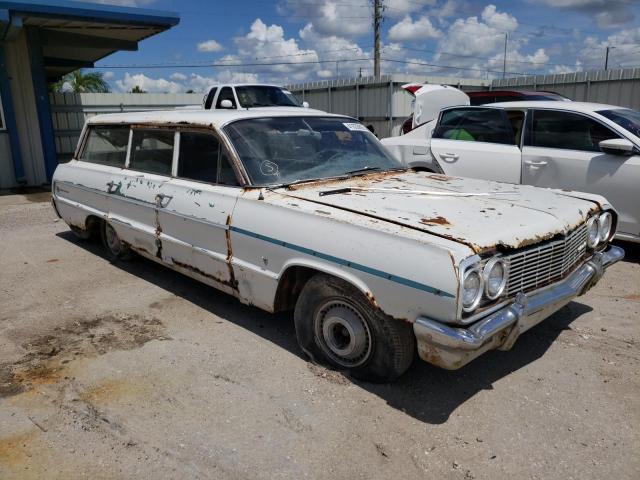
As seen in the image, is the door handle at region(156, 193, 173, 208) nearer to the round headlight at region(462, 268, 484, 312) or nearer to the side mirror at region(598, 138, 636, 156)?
the round headlight at region(462, 268, 484, 312)

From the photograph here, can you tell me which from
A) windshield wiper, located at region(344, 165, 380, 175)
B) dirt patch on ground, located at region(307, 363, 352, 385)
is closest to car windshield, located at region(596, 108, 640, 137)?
windshield wiper, located at region(344, 165, 380, 175)

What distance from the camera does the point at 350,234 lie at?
3061 millimetres

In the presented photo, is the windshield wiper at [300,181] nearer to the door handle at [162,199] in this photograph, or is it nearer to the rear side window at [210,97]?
the door handle at [162,199]

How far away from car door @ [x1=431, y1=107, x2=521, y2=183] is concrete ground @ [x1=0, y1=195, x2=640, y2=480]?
2.16 metres

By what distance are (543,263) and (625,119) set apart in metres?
3.76

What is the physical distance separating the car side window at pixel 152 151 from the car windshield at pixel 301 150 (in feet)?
2.67

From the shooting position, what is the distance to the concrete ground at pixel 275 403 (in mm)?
2625

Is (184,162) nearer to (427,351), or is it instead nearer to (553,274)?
(427,351)

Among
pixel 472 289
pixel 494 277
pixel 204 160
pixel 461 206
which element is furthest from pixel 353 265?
pixel 204 160

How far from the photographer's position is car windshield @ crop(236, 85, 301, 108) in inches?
451

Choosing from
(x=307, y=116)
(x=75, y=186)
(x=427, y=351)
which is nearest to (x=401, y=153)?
(x=307, y=116)

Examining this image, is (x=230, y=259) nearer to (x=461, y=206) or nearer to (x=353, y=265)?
(x=353, y=265)

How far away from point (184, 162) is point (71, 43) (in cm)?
1062

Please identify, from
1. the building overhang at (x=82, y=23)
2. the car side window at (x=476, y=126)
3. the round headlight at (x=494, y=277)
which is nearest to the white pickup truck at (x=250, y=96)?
the building overhang at (x=82, y=23)
